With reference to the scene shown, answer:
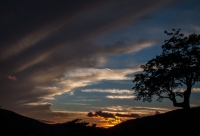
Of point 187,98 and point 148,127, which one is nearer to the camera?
point 148,127

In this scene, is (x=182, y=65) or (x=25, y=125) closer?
(x=182, y=65)

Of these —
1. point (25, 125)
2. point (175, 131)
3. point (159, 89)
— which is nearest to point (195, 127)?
point (175, 131)

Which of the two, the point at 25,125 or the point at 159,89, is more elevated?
the point at 159,89

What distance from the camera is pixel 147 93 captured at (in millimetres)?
44219

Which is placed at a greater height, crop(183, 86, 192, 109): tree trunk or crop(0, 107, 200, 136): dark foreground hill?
crop(183, 86, 192, 109): tree trunk

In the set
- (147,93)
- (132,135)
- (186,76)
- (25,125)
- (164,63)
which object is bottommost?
(25,125)

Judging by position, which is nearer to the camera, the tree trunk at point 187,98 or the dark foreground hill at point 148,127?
the dark foreground hill at point 148,127

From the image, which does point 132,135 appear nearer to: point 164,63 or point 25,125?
point 164,63

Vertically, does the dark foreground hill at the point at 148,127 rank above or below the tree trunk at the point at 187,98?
below

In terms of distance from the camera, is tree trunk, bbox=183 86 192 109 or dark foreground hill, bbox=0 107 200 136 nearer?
dark foreground hill, bbox=0 107 200 136

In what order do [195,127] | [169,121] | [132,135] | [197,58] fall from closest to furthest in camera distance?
[195,127] → [132,135] → [169,121] → [197,58]

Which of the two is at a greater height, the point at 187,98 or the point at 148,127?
the point at 187,98

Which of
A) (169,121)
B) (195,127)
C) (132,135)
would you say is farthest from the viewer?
(169,121)

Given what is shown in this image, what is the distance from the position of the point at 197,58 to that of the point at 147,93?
11.9m
